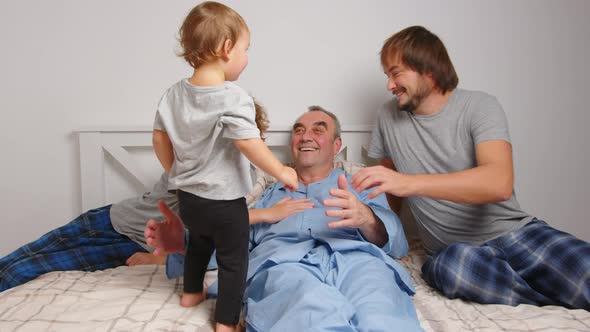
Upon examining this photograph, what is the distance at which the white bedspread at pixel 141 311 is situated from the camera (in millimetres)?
1049

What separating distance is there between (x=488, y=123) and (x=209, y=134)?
954mm

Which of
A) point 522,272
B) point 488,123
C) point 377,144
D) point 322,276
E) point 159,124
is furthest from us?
point 377,144

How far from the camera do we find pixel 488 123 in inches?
57.3

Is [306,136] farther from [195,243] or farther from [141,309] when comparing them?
[141,309]

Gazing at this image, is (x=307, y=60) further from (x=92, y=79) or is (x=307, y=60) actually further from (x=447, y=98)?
(x=92, y=79)

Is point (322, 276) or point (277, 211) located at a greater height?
point (277, 211)

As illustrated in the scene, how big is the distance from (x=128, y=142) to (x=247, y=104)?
3.46 feet

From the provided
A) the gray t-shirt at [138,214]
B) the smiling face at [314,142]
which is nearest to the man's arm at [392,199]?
the smiling face at [314,142]

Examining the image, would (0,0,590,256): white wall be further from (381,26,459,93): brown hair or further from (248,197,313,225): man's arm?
(248,197,313,225): man's arm

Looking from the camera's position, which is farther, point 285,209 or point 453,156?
point 453,156

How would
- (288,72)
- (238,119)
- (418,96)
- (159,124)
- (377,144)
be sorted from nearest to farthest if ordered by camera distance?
(238,119)
(159,124)
(418,96)
(377,144)
(288,72)

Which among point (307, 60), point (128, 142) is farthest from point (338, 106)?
point (128, 142)

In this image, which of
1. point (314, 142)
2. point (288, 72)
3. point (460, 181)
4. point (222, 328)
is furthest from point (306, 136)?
point (222, 328)

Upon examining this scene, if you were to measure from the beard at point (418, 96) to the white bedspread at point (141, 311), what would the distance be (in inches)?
25.0
